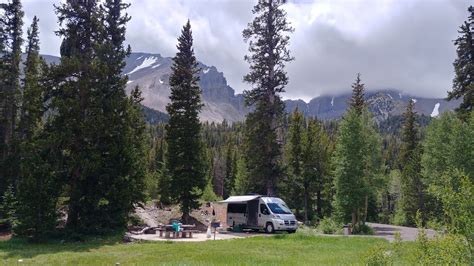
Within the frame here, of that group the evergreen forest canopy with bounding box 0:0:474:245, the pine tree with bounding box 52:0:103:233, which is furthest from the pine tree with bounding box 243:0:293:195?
the pine tree with bounding box 52:0:103:233

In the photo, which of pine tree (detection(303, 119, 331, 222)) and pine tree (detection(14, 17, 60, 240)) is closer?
pine tree (detection(14, 17, 60, 240))

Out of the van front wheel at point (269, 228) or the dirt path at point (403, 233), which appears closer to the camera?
the dirt path at point (403, 233)

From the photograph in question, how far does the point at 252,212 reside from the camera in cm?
2959

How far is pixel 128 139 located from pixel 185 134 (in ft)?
22.7

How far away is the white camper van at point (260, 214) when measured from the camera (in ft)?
91.6

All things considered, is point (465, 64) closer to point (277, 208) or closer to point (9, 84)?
point (277, 208)

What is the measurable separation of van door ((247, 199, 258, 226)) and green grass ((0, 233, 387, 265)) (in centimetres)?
642

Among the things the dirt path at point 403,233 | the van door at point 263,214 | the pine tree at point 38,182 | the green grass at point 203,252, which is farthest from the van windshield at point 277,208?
the pine tree at point 38,182

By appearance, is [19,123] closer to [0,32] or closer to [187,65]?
[0,32]

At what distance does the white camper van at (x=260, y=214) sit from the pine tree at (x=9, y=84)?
1592 centimetres

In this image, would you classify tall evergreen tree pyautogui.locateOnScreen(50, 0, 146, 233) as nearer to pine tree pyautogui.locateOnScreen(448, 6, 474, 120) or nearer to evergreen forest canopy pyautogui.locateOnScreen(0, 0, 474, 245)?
evergreen forest canopy pyautogui.locateOnScreen(0, 0, 474, 245)

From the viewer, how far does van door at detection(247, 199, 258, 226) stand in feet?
96.2

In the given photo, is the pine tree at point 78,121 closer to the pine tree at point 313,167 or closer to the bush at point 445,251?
the bush at point 445,251

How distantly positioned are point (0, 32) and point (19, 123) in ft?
21.9
